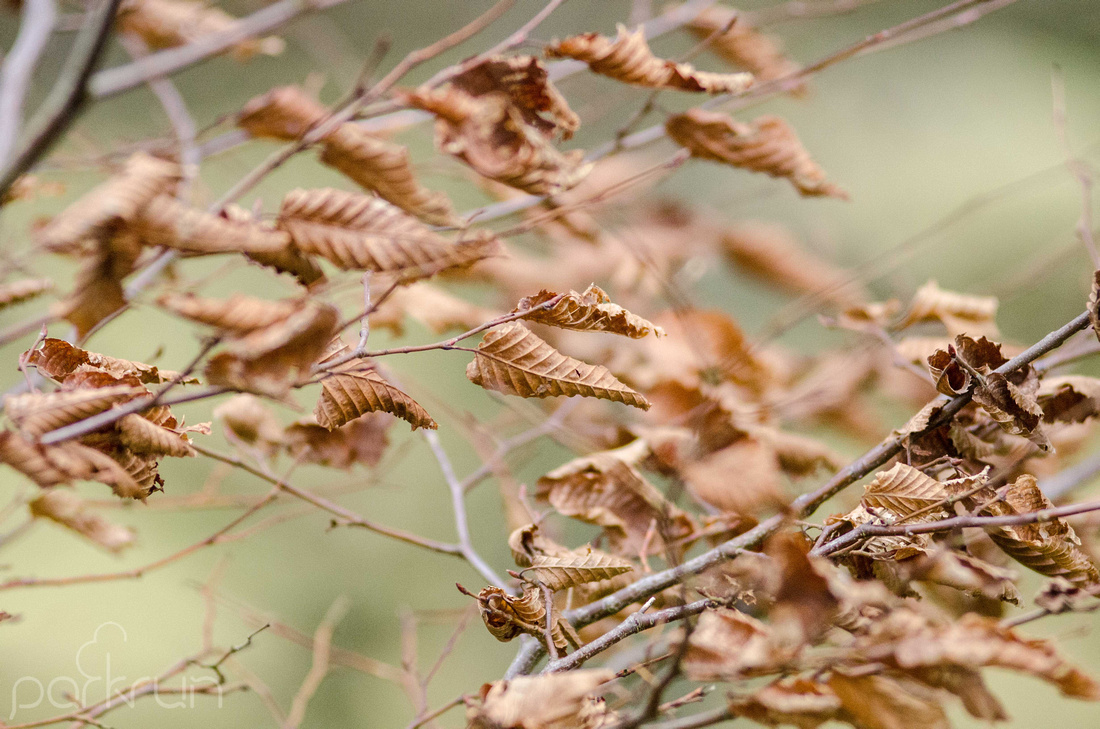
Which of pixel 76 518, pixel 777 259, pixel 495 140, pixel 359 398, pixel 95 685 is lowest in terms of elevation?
pixel 95 685

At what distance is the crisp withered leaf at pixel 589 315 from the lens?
15.0 inches

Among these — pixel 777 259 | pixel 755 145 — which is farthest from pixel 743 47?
pixel 777 259

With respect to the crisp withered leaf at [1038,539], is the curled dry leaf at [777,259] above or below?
below

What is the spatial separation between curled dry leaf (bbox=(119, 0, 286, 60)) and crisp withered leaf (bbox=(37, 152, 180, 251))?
0.55 metres

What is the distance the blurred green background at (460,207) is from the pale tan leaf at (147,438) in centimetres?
39

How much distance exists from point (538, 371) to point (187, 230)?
189mm

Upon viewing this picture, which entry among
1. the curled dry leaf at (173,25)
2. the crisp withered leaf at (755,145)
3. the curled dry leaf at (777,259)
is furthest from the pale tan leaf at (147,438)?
the curled dry leaf at (777,259)

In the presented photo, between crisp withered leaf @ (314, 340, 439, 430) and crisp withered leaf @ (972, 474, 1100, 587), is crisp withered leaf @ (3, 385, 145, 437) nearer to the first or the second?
crisp withered leaf @ (314, 340, 439, 430)

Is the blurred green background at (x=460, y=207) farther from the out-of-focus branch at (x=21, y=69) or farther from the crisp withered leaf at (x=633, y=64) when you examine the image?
the crisp withered leaf at (x=633, y=64)

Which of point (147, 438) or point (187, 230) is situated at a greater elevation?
point (187, 230)

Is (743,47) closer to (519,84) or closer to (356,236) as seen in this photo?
(519,84)

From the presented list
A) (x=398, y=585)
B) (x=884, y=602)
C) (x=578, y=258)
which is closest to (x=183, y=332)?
(x=398, y=585)

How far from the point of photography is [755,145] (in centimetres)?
59

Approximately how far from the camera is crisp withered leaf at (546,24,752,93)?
501 millimetres
